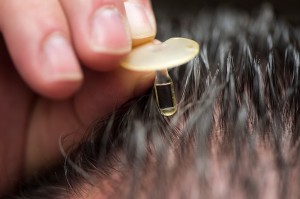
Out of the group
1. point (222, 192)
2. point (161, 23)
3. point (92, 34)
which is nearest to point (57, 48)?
point (92, 34)

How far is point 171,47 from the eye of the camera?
642 millimetres

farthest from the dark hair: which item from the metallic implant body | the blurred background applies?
the blurred background

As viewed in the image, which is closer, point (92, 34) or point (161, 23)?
point (92, 34)

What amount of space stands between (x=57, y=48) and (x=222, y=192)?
254 millimetres

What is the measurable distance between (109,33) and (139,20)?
9 centimetres

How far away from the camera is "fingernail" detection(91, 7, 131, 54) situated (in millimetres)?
618

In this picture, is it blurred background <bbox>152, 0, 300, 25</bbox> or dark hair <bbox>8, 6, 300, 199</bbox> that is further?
blurred background <bbox>152, 0, 300, 25</bbox>

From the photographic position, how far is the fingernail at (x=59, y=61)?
2.00 ft

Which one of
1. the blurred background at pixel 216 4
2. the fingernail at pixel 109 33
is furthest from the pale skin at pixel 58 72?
the blurred background at pixel 216 4

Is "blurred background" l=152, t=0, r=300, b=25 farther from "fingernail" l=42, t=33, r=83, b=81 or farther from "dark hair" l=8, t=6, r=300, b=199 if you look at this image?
"fingernail" l=42, t=33, r=83, b=81

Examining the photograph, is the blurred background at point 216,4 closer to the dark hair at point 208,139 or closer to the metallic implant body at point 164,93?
the dark hair at point 208,139

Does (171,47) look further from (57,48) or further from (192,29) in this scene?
(192,29)

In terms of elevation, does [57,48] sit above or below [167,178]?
above

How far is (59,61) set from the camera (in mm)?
612
